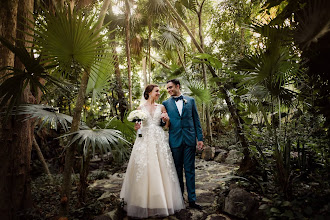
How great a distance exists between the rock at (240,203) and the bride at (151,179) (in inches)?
25.3

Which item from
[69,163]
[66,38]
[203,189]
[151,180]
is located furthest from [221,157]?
[66,38]

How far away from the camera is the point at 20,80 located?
187cm

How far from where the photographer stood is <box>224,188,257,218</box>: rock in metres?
2.43

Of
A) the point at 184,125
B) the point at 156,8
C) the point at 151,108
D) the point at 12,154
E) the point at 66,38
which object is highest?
the point at 156,8

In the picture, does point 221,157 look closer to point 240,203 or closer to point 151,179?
point 240,203

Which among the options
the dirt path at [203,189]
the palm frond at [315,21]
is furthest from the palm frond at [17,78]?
the palm frond at [315,21]

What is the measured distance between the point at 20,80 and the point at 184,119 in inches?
81.3

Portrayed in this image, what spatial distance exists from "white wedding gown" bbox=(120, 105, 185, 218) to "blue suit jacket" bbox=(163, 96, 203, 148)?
0.57 ft

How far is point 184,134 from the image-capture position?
305cm

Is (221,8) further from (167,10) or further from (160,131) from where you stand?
(160,131)

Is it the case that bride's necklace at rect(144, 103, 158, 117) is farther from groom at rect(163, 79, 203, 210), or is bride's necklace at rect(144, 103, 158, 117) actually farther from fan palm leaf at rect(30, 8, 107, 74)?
fan palm leaf at rect(30, 8, 107, 74)

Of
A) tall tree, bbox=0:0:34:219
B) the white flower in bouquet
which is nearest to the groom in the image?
the white flower in bouquet

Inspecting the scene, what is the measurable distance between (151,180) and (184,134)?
81 cm

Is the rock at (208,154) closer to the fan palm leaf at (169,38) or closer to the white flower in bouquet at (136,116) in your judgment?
the fan palm leaf at (169,38)
